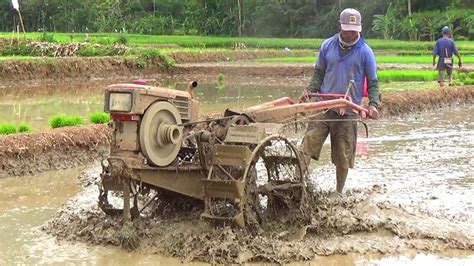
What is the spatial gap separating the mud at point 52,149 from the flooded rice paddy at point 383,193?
0.77 ft

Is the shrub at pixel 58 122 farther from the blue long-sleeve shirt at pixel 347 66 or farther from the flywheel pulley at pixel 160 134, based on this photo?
the flywheel pulley at pixel 160 134

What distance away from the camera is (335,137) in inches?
280

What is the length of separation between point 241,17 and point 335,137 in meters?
44.3

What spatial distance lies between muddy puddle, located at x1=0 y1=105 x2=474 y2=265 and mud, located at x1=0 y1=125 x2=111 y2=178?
0.33 meters

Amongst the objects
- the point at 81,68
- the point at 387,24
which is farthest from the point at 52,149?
the point at 387,24

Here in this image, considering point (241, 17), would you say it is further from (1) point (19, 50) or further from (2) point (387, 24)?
(1) point (19, 50)

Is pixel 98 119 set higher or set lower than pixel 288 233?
higher

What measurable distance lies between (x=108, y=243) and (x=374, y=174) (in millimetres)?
3963

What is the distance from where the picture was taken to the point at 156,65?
82.9 ft

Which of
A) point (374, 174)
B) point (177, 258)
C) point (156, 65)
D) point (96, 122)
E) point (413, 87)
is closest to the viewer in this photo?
point (177, 258)

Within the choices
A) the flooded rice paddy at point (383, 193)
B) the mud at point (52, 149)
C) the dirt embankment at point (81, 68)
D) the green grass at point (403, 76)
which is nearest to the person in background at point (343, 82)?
the flooded rice paddy at point (383, 193)

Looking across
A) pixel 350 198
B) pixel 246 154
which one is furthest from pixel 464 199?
pixel 246 154

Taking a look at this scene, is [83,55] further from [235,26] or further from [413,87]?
[235,26]

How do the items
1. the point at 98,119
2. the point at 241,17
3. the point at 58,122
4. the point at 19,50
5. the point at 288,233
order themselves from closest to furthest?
1. the point at 288,233
2. the point at 58,122
3. the point at 98,119
4. the point at 19,50
5. the point at 241,17
